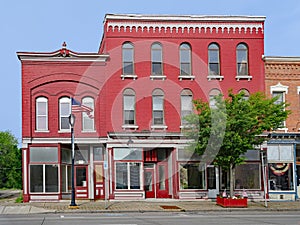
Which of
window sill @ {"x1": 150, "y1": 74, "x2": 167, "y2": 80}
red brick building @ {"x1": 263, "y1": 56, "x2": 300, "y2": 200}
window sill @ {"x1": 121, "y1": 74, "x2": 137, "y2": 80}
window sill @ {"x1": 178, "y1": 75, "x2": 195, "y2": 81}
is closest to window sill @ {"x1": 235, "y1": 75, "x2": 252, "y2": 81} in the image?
red brick building @ {"x1": 263, "y1": 56, "x2": 300, "y2": 200}

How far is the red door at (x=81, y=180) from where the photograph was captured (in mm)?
33594

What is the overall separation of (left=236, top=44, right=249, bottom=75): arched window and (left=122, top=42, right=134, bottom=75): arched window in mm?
6865

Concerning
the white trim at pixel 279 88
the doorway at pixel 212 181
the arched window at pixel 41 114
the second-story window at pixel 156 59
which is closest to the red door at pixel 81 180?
the arched window at pixel 41 114

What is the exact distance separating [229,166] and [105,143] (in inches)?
318

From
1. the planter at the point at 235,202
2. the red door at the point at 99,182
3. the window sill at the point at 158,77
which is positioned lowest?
the planter at the point at 235,202

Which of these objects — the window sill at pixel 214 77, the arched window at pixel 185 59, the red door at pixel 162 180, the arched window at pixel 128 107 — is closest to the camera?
the arched window at pixel 128 107

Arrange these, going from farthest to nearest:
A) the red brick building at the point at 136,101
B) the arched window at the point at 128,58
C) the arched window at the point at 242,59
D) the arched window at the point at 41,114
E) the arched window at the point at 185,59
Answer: the arched window at the point at 242,59 < the arched window at the point at 185,59 < the arched window at the point at 128,58 < the arched window at the point at 41,114 < the red brick building at the point at 136,101

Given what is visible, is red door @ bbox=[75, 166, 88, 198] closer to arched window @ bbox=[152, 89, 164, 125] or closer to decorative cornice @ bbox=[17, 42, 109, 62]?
arched window @ bbox=[152, 89, 164, 125]

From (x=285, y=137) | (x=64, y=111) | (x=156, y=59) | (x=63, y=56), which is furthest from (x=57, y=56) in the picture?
(x=285, y=137)

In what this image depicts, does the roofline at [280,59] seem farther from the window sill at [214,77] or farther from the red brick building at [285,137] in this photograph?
the window sill at [214,77]

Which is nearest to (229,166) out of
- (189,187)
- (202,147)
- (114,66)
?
(202,147)

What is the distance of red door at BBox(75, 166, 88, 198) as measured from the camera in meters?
33.6

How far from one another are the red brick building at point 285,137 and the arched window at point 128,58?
858 cm

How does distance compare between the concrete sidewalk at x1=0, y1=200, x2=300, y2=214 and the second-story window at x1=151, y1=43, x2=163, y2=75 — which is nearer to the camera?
A: the concrete sidewalk at x1=0, y1=200, x2=300, y2=214
